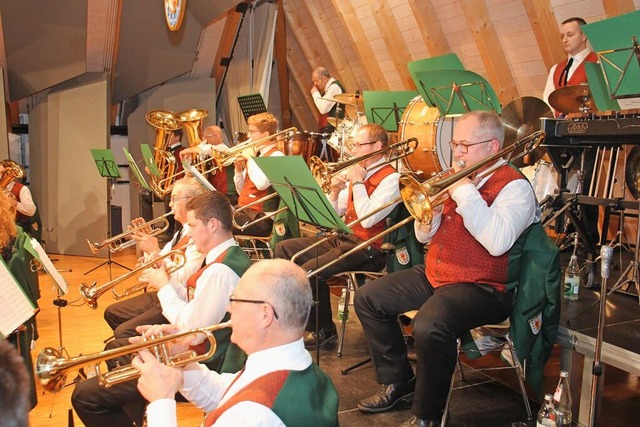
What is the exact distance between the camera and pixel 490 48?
6.48 metres

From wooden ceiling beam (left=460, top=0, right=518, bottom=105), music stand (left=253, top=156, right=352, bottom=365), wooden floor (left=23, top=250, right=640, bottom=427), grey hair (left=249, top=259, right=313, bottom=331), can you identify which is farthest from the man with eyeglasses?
wooden ceiling beam (left=460, top=0, right=518, bottom=105)

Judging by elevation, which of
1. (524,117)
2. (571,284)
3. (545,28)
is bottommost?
(571,284)

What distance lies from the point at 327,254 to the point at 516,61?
3.40 metres

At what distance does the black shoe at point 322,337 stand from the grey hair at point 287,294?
2.69 metres

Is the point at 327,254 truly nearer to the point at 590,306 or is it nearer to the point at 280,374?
the point at 590,306

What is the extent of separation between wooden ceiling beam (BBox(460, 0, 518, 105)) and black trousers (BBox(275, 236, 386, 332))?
9.84ft

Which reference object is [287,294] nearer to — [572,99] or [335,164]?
[335,164]

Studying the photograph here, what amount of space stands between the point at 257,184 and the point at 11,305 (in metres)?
3.19

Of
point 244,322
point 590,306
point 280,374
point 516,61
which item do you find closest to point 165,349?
point 244,322

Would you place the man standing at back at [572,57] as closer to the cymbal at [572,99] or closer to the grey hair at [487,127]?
the cymbal at [572,99]

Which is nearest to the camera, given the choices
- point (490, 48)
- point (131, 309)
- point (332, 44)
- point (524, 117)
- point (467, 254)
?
point (467, 254)

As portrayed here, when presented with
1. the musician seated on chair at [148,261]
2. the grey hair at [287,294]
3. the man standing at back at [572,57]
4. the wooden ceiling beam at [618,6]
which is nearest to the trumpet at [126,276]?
the musician seated on chair at [148,261]

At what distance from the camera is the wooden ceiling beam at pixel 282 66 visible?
34.1 ft

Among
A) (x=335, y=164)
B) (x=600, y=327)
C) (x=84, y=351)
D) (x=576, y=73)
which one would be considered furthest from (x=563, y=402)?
(x=84, y=351)
